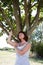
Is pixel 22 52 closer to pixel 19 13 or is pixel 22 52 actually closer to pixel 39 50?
pixel 19 13

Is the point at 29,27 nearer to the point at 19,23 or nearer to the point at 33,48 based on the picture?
the point at 19,23

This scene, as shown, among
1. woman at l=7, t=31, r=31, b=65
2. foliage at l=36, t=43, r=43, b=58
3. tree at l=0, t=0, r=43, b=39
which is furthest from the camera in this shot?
foliage at l=36, t=43, r=43, b=58

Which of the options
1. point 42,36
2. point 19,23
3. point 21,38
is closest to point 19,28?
point 19,23

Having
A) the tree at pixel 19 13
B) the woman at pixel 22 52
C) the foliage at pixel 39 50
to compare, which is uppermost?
the tree at pixel 19 13

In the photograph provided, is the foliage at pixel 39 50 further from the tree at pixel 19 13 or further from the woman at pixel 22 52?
the woman at pixel 22 52

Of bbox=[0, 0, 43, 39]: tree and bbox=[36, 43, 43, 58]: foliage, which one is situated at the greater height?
bbox=[0, 0, 43, 39]: tree

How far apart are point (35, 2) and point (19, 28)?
4.35 feet

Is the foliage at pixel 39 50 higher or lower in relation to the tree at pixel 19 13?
lower

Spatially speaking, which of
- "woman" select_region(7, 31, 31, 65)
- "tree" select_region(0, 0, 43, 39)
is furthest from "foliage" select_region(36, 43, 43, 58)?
"woman" select_region(7, 31, 31, 65)

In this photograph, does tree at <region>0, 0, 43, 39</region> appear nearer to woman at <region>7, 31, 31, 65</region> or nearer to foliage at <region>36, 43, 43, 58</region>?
woman at <region>7, 31, 31, 65</region>

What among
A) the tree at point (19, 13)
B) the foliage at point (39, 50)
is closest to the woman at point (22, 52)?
the tree at point (19, 13)

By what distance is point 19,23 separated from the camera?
10203 millimetres

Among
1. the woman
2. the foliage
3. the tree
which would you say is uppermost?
the tree

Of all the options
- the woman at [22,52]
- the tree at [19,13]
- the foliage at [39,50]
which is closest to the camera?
the woman at [22,52]
